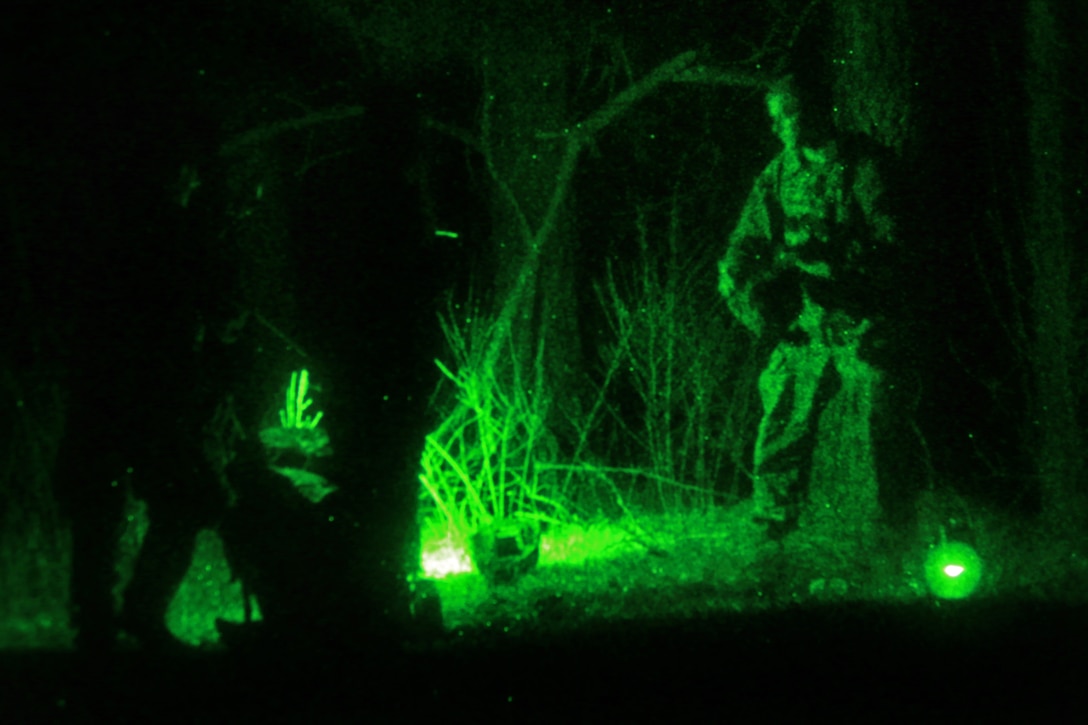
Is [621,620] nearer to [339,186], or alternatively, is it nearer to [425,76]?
[339,186]

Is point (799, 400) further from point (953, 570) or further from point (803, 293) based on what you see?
point (953, 570)

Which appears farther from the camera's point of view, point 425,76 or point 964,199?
point 964,199

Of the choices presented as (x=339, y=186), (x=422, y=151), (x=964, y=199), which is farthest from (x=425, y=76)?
(x=964, y=199)

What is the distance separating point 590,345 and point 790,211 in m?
2.04

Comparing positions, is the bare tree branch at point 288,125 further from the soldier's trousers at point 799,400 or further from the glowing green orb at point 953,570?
the glowing green orb at point 953,570

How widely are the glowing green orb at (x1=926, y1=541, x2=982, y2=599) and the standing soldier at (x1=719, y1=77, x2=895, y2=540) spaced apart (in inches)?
31.9

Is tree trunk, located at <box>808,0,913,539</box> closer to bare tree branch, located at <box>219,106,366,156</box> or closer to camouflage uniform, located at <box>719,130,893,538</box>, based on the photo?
camouflage uniform, located at <box>719,130,893,538</box>

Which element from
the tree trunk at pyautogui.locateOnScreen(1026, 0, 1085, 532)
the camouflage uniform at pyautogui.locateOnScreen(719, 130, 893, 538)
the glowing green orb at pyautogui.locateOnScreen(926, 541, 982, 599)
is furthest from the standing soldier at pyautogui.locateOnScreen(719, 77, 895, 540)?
the tree trunk at pyautogui.locateOnScreen(1026, 0, 1085, 532)

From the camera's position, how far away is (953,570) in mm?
4180

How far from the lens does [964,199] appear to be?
5.18 meters

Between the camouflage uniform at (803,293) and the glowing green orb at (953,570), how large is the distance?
0.81m

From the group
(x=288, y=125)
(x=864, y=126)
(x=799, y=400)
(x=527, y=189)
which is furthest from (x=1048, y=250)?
(x=288, y=125)

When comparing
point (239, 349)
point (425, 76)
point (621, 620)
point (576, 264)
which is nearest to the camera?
point (239, 349)

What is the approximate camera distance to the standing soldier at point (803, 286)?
16.0 ft
